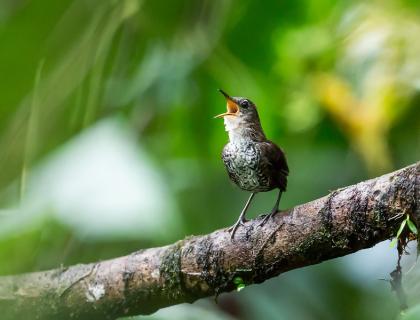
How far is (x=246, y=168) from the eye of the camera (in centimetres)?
253

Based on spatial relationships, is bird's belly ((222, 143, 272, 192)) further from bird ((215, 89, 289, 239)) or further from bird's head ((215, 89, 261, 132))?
bird's head ((215, 89, 261, 132))

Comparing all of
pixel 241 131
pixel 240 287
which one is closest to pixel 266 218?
pixel 240 287

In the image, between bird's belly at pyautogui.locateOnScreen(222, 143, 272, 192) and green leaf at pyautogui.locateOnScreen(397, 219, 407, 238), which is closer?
green leaf at pyautogui.locateOnScreen(397, 219, 407, 238)

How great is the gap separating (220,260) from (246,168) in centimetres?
43

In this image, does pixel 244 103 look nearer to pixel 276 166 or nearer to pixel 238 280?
pixel 276 166

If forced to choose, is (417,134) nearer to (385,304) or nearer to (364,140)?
(364,140)

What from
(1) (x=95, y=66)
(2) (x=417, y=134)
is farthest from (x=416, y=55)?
(1) (x=95, y=66)

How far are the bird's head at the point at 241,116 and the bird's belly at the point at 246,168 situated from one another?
120 mm

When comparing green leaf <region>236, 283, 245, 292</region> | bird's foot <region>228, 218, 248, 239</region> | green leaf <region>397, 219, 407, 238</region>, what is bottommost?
green leaf <region>236, 283, 245, 292</region>

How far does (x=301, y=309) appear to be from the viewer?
3.77 metres

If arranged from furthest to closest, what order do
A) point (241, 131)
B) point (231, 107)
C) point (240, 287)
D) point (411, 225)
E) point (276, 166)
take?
point (231, 107) < point (241, 131) < point (276, 166) < point (240, 287) < point (411, 225)

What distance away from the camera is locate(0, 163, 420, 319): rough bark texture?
69.7 inches

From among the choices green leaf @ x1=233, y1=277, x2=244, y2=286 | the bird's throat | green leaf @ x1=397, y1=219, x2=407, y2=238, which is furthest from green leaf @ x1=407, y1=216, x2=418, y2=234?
the bird's throat

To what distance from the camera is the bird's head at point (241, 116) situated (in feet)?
8.95
